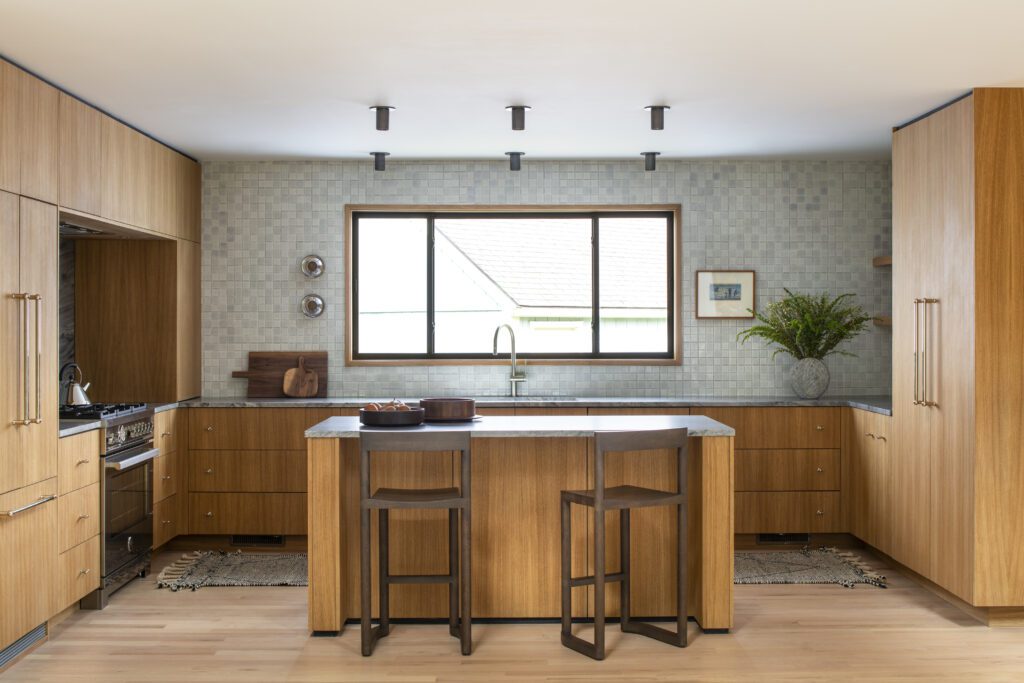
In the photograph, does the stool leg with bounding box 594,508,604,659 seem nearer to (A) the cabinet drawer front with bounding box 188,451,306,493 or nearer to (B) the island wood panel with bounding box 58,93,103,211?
(A) the cabinet drawer front with bounding box 188,451,306,493

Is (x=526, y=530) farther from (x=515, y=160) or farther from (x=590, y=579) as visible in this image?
(x=515, y=160)

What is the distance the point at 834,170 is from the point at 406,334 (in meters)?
3.33

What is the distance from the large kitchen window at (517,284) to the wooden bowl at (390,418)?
2.48 m

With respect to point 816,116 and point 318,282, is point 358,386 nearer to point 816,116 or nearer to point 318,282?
point 318,282

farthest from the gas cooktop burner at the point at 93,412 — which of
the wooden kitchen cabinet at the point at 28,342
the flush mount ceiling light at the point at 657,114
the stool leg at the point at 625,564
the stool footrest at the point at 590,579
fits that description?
the flush mount ceiling light at the point at 657,114

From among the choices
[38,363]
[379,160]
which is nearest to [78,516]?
[38,363]

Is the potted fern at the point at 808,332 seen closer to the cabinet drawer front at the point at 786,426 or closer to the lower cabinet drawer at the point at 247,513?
the cabinet drawer front at the point at 786,426

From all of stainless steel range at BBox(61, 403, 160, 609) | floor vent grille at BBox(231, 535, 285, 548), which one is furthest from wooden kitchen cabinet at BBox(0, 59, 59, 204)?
floor vent grille at BBox(231, 535, 285, 548)

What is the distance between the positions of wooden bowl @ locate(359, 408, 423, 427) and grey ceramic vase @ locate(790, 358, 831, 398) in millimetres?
3104

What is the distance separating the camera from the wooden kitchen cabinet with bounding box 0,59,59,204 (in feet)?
13.2

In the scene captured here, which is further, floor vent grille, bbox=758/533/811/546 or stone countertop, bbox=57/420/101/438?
floor vent grille, bbox=758/533/811/546

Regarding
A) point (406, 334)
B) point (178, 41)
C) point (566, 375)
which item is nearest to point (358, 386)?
point (406, 334)

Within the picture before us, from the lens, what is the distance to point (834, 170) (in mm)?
6684

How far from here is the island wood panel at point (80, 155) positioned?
4.59 m
